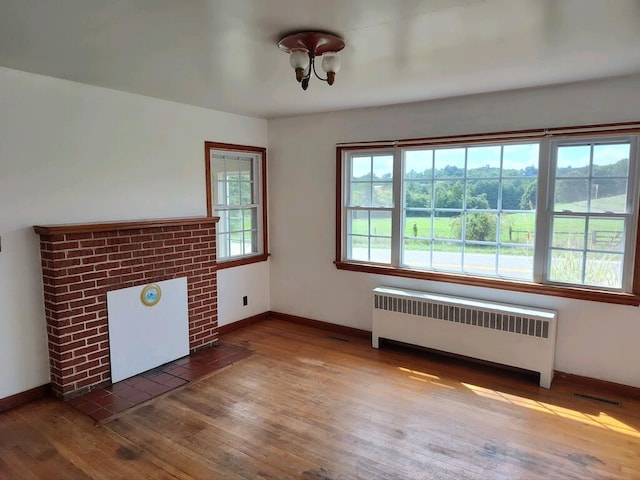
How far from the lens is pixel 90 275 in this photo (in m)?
3.26

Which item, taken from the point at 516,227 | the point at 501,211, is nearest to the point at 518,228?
the point at 516,227

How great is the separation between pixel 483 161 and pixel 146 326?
3.35 meters

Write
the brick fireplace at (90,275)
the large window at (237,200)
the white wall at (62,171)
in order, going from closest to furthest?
the white wall at (62,171), the brick fireplace at (90,275), the large window at (237,200)

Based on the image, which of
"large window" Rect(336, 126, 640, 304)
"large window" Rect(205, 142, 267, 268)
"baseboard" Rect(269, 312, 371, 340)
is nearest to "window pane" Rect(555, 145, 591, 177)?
"large window" Rect(336, 126, 640, 304)

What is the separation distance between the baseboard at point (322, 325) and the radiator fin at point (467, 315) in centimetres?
Answer: 53

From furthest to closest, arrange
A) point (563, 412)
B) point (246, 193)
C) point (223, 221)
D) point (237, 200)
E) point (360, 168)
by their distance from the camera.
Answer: point (246, 193) < point (237, 200) < point (223, 221) < point (360, 168) < point (563, 412)

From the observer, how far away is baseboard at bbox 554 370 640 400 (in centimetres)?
325

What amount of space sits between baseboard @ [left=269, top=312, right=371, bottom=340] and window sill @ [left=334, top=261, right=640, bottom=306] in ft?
2.21

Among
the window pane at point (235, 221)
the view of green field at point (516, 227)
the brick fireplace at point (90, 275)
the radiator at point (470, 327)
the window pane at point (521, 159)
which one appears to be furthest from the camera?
the window pane at point (235, 221)

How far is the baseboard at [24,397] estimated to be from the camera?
3.02m

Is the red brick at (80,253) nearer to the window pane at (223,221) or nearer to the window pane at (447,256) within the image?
the window pane at (223,221)

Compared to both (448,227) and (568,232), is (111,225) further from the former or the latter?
(568,232)

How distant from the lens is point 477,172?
3.86 meters

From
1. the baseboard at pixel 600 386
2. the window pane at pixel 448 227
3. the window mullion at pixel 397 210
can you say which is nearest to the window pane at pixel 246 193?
the window mullion at pixel 397 210
